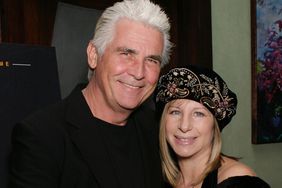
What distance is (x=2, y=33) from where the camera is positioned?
199 cm

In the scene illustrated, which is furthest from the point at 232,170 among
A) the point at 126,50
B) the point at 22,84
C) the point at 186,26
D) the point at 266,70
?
the point at 266,70

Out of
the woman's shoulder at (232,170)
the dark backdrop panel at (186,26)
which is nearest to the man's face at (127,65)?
the woman's shoulder at (232,170)

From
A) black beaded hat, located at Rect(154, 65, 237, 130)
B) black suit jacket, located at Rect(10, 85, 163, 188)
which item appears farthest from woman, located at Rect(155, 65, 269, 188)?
black suit jacket, located at Rect(10, 85, 163, 188)

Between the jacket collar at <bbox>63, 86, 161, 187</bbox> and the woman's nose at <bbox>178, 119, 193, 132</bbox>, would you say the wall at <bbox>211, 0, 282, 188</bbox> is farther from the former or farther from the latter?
the jacket collar at <bbox>63, 86, 161, 187</bbox>

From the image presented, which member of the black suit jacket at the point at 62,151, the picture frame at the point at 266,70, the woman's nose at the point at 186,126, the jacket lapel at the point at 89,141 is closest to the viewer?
the black suit jacket at the point at 62,151

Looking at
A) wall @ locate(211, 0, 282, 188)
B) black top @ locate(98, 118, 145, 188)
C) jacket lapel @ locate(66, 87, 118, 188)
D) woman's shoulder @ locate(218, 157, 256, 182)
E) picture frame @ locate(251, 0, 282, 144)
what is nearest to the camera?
jacket lapel @ locate(66, 87, 118, 188)

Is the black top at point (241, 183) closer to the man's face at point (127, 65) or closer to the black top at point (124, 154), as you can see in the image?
the black top at point (124, 154)

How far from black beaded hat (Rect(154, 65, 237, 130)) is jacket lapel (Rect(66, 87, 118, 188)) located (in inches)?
16.9

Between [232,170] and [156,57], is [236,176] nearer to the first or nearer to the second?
[232,170]

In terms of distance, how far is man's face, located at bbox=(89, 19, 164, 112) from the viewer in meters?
1.57

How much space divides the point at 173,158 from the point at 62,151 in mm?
739

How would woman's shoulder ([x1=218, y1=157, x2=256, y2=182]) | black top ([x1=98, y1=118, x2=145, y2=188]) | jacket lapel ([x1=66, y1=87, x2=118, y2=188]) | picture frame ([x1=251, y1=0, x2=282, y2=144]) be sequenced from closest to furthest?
jacket lapel ([x1=66, y1=87, x2=118, y2=188]) → black top ([x1=98, y1=118, x2=145, y2=188]) → woman's shoulder ([x1=218, y1=157, x2=256, y2=182]) → picture frame ([x1=251, y1=0, x2=282, y2=144])

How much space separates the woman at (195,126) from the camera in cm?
176

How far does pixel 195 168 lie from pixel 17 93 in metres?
0.88
